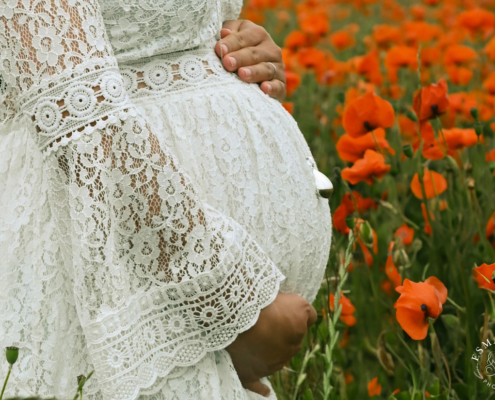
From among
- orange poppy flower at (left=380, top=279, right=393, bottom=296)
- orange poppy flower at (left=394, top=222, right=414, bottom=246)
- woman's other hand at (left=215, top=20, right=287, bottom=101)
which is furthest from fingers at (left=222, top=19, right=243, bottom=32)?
orange poppy flower at (left=380, top=279, right=393, bottom=296)

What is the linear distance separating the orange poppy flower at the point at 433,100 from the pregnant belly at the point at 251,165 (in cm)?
51

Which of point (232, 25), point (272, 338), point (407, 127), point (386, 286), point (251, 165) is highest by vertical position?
point (232, 25)

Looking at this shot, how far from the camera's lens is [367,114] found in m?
1.18

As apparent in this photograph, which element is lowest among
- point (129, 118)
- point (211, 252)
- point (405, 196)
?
point (405, 196)

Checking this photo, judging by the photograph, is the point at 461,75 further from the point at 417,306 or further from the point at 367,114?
the point at 417,306

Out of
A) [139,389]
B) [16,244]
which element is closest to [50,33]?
[16,244]

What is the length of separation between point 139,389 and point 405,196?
105 centimetres

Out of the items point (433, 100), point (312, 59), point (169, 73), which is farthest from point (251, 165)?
point (312, 59)

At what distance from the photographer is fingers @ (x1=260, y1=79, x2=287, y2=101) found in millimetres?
815

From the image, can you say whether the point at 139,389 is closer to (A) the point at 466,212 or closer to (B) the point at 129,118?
(B) the point at 129,118

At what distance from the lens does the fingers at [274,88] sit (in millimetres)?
815

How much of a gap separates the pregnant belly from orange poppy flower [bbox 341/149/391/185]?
38 cm

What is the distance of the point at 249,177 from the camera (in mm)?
686

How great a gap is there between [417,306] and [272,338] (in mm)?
269
